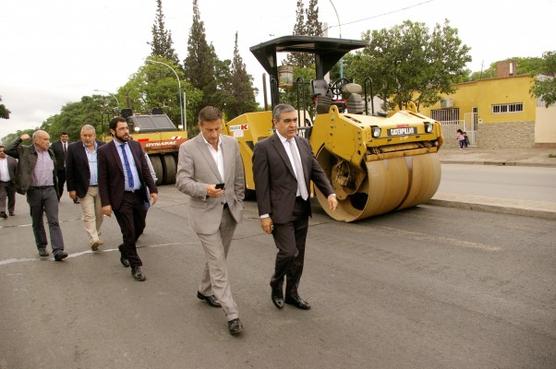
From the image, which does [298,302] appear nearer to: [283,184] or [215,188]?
[283,184]

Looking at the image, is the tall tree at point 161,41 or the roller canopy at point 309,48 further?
the tall tree at point 161,41

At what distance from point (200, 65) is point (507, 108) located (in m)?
39.0

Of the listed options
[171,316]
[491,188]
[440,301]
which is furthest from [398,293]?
[491,188]

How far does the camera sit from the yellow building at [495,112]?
90.0 feet

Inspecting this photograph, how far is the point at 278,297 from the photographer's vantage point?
14.5ft

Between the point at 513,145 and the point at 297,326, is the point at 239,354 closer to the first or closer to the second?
the point at 297,326

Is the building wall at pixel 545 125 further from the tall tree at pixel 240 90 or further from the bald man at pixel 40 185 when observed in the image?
the tall tree at pixel 240 90

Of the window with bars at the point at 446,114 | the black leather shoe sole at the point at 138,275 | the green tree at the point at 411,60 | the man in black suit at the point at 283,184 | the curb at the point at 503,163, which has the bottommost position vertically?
the curb at the point at 503,163

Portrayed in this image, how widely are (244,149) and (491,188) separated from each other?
592 centimetres

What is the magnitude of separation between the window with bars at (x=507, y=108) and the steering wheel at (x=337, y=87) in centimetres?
2373

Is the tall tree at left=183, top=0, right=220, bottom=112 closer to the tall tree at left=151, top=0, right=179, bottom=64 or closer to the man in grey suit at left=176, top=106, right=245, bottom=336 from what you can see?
the tall tree at left=151, top=0, right=179, bottom=64

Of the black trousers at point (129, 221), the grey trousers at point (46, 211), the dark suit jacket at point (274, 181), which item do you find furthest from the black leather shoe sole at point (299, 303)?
the grey trousers at point (46, 211)

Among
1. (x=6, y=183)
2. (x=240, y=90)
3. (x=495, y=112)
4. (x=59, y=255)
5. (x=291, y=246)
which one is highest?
(x=240, y=90)

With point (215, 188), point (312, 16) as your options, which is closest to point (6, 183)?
point (215, 188)
